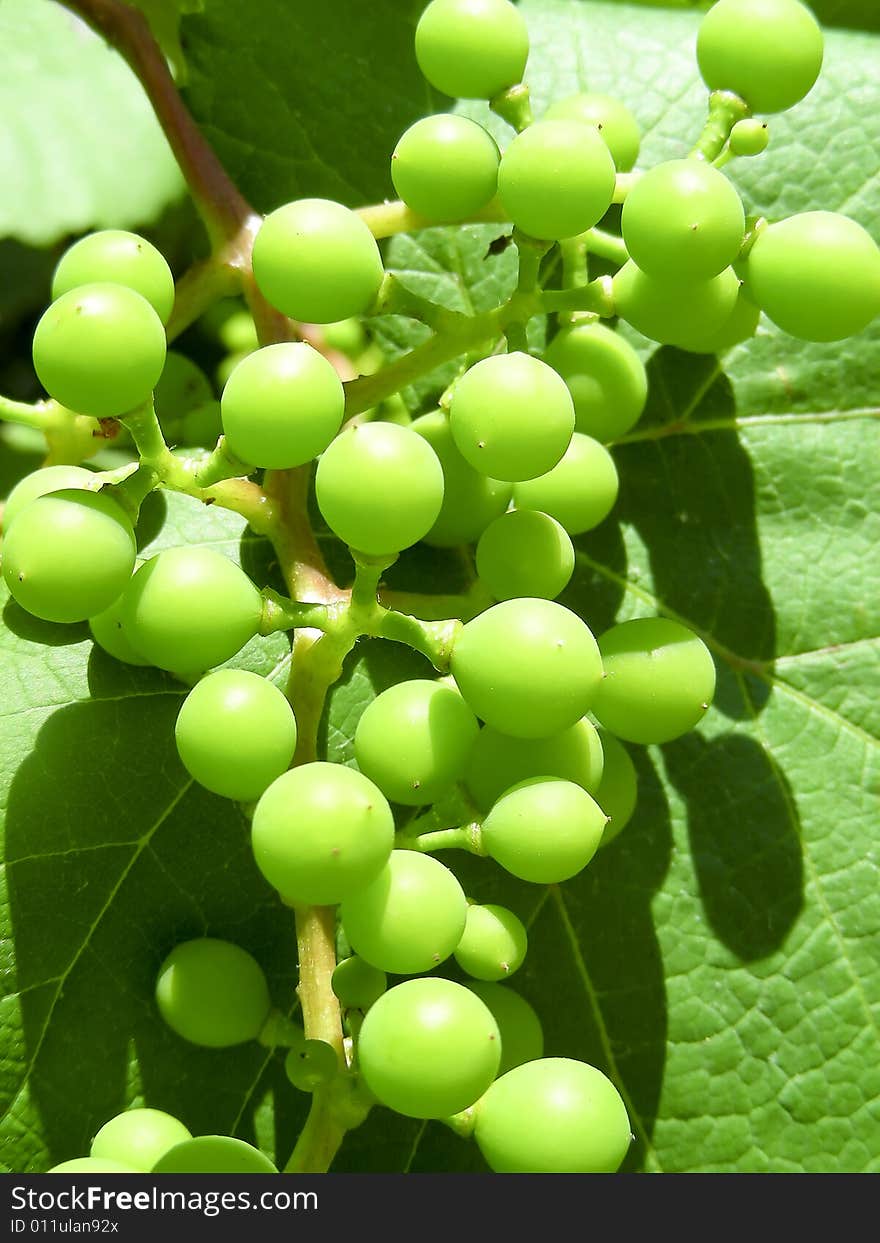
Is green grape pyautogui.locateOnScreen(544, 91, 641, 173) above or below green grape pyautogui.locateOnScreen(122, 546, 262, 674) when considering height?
above

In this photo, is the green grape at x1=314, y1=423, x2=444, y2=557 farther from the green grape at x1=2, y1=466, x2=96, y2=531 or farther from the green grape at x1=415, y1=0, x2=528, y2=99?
the green grape at x1=415, y1=0, x2=528, y2=99

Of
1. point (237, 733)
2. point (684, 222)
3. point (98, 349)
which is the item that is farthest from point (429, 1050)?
point (684, 222)

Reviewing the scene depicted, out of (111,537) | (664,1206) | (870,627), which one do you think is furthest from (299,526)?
(664,1206)

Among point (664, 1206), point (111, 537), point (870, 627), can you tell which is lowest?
point (664, 1206)

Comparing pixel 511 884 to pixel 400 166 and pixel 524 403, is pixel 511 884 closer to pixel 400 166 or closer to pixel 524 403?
pixel 524 403

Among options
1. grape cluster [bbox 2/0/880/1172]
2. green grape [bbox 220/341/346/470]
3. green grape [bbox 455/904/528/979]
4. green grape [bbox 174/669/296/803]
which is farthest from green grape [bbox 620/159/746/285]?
green grape [bbox 455/904/528/979]

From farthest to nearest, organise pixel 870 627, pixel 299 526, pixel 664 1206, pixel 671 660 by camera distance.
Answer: pixel 870 627 → pixel 664 1206 → pixel 299 526 → pixel 671 660

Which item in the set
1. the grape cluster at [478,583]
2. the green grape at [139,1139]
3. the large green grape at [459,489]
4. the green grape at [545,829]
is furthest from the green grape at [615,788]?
the green grape at [139,1139]
